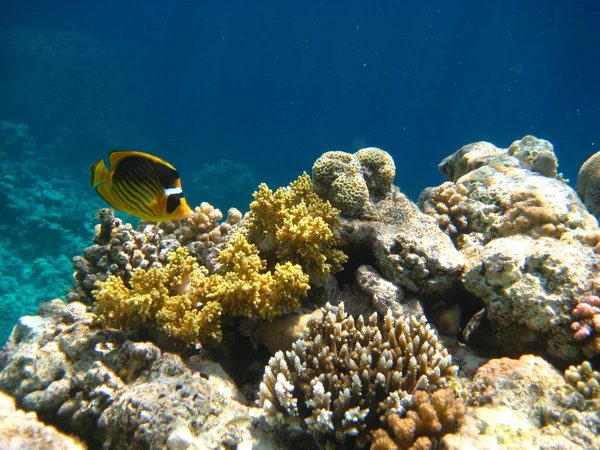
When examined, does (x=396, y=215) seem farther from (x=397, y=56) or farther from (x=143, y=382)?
(x=397, y=56)

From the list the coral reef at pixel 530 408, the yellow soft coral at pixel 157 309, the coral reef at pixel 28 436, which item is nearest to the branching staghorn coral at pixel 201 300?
the yellow soft coral at pixel 157 309

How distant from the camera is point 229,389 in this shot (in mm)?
3262

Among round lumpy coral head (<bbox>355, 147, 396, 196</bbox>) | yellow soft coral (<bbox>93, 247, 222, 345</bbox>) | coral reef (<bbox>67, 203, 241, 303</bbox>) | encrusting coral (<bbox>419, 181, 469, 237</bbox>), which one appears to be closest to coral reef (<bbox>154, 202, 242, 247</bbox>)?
coral reef (<bbox>67, 203, 241, 303</bbox>)

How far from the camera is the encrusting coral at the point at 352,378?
102 inches

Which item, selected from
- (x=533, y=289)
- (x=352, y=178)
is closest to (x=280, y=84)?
(x=352, y=178)

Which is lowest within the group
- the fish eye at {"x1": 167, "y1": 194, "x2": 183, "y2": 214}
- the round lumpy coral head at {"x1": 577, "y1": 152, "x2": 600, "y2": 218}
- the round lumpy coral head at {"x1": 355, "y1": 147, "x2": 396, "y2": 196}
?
the fish eye at {"x1": 167, "y1": 194, "x2": 183, "y2": 214}

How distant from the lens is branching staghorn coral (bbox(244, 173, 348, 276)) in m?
3.88

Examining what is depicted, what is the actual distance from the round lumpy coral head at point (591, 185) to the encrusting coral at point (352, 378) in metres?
5.96

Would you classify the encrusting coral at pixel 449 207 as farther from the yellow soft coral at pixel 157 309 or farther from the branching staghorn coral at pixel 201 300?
the yellow soft coral at pixel 157 309

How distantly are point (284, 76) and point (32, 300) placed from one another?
6412 centimetres

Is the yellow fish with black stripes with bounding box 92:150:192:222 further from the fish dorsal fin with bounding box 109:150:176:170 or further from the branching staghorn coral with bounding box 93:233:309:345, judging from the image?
the branching staghorn coral with bounding box 93:233:309:345

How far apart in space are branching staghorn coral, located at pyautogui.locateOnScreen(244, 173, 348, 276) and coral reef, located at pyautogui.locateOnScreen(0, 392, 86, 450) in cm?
249

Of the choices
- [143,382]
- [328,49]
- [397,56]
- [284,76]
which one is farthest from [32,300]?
[397,56]

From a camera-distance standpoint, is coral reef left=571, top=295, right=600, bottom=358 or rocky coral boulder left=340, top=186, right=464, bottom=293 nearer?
coral reef left=571, top=295, right=600, bottom=358
